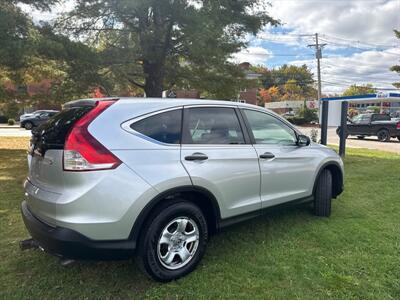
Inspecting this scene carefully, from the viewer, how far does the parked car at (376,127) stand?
65.6 ft

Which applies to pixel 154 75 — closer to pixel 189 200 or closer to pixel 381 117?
pixel 189 200

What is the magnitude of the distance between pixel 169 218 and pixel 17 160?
917cm

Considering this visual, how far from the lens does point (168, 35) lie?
39.4 ft

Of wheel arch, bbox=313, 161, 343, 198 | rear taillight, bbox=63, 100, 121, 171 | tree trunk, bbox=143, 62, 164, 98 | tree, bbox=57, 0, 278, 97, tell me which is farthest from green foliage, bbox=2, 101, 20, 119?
wheel arch, bbox=313, 161, 343, 198

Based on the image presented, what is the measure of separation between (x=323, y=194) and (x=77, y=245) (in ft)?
11.4

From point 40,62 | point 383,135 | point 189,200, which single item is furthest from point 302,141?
point 383,135

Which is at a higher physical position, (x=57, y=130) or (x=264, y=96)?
(x=264, y=96)

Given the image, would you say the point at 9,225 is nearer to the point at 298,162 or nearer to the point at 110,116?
the point at 110,116

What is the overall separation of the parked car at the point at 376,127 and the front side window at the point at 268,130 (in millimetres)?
16310

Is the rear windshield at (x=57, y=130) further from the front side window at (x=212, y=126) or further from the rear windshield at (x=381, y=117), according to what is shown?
the rear windshield at (x=381, y=117)

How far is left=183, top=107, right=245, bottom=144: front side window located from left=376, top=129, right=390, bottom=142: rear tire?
19467 mm

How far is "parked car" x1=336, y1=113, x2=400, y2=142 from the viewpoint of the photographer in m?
20.0

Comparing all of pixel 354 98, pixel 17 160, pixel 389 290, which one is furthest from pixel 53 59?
pixel 354 98

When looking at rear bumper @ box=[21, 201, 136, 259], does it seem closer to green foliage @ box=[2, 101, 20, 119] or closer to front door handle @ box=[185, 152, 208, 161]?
front door handle @ box=[185, 152, 208, 161]
